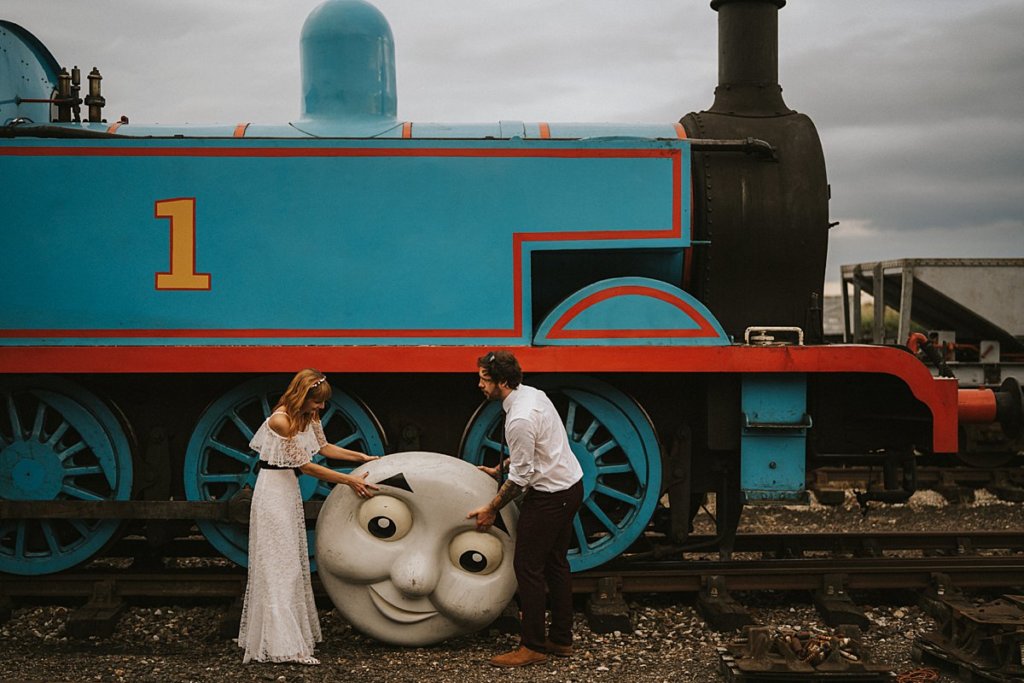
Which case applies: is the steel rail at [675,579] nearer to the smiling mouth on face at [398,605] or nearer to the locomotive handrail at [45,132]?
the smiling mouth on face at [398,605]

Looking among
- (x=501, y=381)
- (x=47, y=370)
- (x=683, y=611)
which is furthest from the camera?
(x=683, y=611)

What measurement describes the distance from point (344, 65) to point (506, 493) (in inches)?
118

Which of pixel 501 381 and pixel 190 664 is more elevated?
pixel 501 381

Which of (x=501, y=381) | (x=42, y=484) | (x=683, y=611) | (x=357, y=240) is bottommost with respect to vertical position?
(x=683, y=611)

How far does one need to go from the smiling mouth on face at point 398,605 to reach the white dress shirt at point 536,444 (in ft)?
2.81

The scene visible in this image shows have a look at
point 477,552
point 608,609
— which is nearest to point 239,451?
point 477,552

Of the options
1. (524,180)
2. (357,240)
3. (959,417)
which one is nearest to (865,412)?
(959,417)

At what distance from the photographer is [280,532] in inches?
200

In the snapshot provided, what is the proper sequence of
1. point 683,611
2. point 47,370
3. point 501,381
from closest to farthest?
point 501,381
point 47,370
point 683,611

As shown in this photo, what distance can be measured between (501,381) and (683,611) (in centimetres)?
206

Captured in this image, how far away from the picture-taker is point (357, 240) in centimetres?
593

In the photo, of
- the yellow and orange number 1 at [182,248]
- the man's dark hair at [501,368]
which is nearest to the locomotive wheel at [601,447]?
the man's dark hair at [501,368]

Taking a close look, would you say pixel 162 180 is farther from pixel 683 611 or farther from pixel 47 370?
pixel 683 611

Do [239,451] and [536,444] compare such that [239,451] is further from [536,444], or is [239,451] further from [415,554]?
[536,444]
